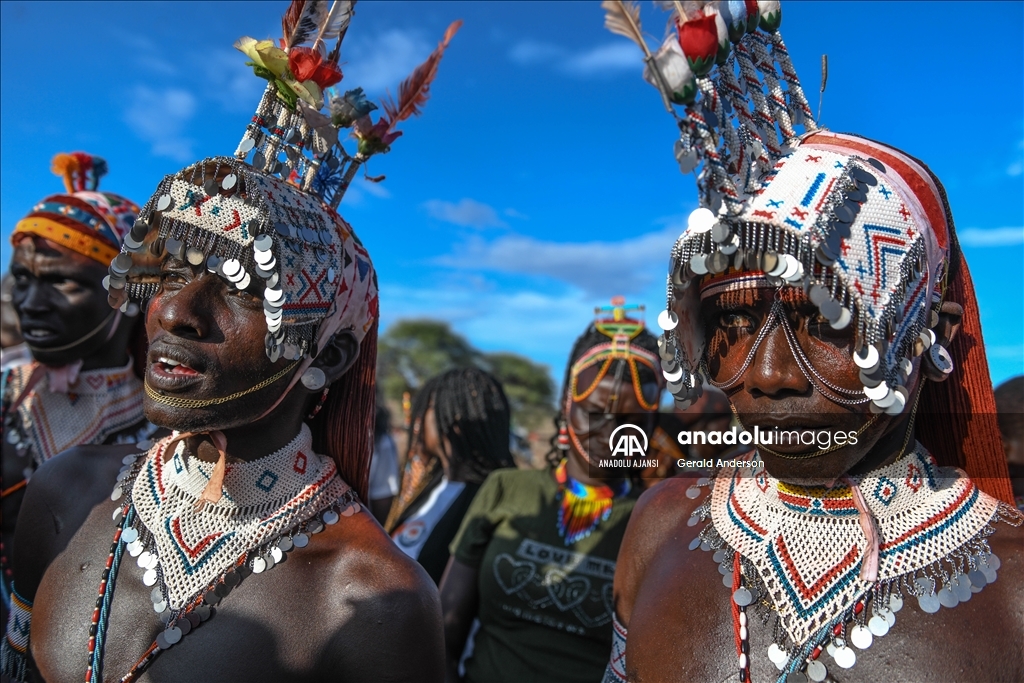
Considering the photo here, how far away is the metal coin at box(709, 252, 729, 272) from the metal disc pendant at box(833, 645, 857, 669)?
1024 millimetres

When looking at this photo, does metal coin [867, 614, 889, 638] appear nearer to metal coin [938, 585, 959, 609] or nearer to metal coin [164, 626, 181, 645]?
metal coin [938, 585, 959, 609]

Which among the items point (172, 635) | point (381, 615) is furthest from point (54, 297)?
point (381, 615)

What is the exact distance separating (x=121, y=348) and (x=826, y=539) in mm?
3388

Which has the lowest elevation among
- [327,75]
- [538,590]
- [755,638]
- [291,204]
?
[538,590]

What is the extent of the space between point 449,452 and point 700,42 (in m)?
4.39

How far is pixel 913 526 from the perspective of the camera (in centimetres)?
215

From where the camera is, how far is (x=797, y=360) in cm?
204

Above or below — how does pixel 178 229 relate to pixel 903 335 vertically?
above

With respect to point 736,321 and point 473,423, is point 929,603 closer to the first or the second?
point 736,321

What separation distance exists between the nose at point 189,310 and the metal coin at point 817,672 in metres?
1.92

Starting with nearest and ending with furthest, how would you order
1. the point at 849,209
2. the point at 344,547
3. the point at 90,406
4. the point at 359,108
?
the point at 849,209
the point at 344,547
the point at 359,108
the point at 90,406

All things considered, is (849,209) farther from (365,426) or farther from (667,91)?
(365,426)

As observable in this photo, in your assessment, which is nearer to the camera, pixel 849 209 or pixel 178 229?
pixel 849 209

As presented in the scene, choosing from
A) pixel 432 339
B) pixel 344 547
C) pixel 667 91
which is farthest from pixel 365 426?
pixel 432 339
